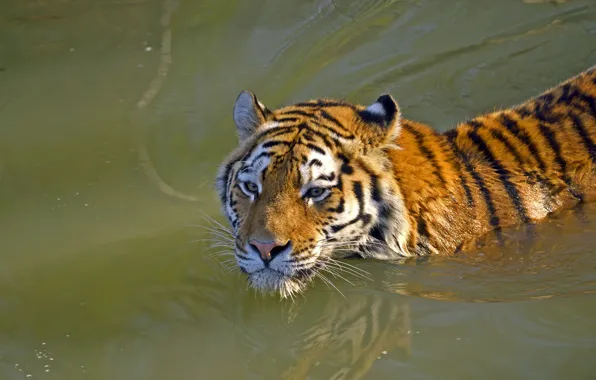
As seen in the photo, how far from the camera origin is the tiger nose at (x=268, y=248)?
3.88m

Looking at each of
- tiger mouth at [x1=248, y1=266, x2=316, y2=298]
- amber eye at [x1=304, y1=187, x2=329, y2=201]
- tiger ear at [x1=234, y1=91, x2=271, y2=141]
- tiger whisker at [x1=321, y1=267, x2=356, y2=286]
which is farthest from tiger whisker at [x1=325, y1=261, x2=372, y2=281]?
tiger ear at [x1=234, y1=91, x2=271, y2=141]

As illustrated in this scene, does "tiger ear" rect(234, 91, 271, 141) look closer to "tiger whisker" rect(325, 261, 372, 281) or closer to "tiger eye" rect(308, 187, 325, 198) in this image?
"tiger eye" rect(308, 187, 325, 198)

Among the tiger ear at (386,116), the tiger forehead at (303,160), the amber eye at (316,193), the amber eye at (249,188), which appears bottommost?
the amber eye at (316,193)

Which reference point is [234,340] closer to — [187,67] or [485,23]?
[187,67]

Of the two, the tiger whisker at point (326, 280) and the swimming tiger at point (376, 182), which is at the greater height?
the swimming tiger at point (376, 182)

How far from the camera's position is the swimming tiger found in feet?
13.2

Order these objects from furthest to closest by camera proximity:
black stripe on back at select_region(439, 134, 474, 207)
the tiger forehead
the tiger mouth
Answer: black stripe on back at select_region(439, 134, 474, 207) → the tiger forehead → the tiger mouth

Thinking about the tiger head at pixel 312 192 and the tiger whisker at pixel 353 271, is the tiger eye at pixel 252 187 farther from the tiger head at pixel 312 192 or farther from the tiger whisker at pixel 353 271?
the tiger whisker at pixel 353 271

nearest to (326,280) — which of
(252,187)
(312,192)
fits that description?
(312,192)

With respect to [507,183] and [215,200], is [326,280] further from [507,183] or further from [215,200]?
[215,200]

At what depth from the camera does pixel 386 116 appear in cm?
419

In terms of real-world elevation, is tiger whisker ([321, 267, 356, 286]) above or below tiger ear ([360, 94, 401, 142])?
below

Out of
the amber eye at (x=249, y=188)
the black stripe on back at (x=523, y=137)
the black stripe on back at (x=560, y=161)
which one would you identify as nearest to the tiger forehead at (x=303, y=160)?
the amber eye at (x=249, y=188)

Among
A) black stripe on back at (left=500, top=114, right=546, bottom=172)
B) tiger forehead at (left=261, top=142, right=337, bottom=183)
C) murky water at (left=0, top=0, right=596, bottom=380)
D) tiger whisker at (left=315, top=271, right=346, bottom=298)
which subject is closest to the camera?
murky water at (left=0, top=0, right=596, bottom=380)
